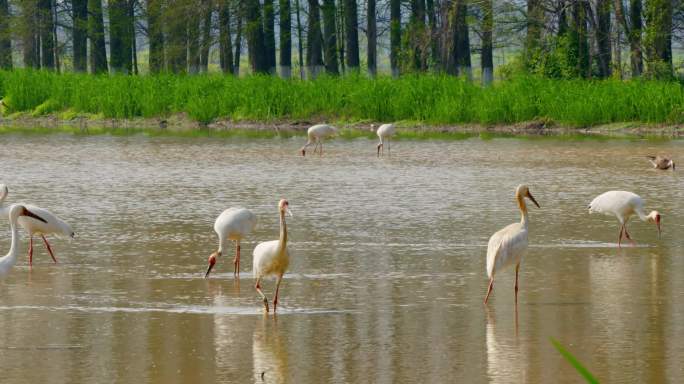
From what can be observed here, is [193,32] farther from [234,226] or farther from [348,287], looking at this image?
[348,287]

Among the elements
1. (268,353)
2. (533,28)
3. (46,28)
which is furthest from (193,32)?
(268,353)

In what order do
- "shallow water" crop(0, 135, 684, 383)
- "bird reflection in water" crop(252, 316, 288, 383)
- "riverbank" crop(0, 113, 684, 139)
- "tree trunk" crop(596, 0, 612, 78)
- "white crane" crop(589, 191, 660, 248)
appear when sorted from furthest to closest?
"tree trunk" crop(596, 0, 612, 78) → "riverbank" crop(0, 113, 684, 139) → "white crane" crop(589, 191, 660, 248) → "shallow water" crop(0, 135, 684, 383) → "bird reflection in water" crop(252, 316, 288, 383)

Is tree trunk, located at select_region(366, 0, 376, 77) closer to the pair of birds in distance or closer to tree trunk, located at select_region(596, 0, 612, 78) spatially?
tree trunk, located at select_region(596, 0, 612, 78)

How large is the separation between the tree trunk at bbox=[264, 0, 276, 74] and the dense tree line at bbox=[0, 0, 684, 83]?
1.9 inches

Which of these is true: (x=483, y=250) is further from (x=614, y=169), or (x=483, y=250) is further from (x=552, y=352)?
(x=614, y=169)

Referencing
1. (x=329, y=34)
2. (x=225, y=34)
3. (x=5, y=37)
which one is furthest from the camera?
(x=5, y=37)

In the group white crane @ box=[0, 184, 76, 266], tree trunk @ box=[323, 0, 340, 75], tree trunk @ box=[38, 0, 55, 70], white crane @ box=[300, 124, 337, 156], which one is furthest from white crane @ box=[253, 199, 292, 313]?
tree trunk @ box=[38, 0, 55, 70]

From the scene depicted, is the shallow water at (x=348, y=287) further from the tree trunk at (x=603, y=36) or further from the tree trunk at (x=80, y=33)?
the tree trunk at (x=80, y=33)

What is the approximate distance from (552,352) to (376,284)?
105 inches

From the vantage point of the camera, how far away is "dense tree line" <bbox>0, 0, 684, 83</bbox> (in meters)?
37.0

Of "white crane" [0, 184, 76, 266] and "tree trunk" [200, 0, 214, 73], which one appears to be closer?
"white crane" [0, 184, 76, 266]

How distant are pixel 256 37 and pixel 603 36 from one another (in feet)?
39.9

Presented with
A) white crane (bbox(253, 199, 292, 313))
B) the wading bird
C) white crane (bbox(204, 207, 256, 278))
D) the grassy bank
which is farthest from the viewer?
the grassy bank

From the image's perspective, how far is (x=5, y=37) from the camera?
185ft
